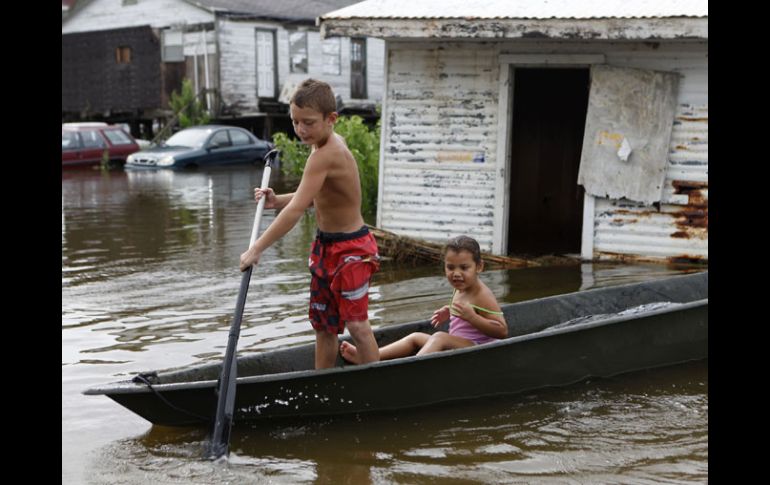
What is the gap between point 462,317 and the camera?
21.1 ft

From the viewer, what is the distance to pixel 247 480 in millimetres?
5141

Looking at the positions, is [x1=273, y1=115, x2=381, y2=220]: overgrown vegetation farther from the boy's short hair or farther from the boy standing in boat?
the boy's short hair

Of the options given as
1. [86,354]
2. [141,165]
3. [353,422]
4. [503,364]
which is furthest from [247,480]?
[141,165]

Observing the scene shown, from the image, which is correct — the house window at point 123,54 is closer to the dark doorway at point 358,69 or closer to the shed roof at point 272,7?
the shed roof at point 272,7

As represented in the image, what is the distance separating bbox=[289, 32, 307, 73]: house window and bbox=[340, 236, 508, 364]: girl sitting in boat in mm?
27864

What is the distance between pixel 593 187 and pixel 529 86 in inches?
117

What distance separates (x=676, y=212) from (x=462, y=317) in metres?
5.15

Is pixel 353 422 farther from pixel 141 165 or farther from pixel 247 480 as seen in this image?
pixel 141 165

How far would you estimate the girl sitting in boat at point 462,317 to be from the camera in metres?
6.34

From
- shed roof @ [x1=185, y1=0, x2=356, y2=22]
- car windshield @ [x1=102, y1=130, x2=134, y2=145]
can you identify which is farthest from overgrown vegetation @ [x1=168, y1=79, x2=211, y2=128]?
car windshield @ [x1=102, y1=130, x2=134, y2=145]

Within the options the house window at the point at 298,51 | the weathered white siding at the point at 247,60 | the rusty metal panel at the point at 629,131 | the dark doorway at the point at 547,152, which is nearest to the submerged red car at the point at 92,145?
the weathered white siding at the point at 247,60

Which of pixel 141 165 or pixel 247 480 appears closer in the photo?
pixel 247 480

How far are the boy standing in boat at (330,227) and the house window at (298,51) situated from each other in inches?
1114
